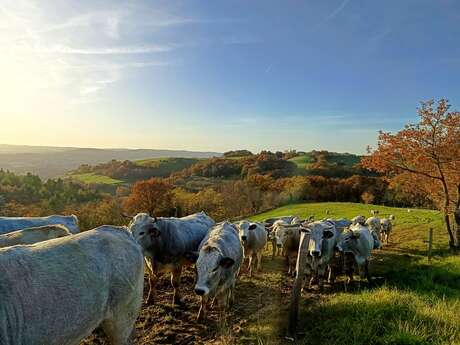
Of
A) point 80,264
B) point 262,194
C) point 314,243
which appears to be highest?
point 80,264

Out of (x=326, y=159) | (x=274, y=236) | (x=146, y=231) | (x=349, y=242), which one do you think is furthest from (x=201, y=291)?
(x=326, y=159)

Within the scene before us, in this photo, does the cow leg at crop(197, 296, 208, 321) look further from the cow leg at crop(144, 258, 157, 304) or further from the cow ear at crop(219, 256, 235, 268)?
the cow leg at crop(144, 258, 157, 304)

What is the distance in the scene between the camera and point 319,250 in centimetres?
1093

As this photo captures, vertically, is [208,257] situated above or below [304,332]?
above

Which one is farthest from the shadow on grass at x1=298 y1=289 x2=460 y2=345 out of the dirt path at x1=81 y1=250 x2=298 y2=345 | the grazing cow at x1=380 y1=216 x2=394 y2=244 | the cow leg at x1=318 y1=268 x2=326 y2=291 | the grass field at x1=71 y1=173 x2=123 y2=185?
the grass field at x1=71 y1=173 x2=123 y2=185

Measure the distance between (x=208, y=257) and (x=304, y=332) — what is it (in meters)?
2.43

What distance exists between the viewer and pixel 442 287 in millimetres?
9977

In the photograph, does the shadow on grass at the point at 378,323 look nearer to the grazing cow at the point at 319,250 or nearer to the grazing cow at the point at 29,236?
the grazing cow at the point at 319,250

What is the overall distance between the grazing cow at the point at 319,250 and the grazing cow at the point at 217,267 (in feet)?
8.98

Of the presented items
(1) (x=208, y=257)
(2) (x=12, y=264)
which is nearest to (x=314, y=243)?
(1) (x=208, y=257)

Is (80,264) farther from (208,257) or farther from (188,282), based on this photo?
(188,282)

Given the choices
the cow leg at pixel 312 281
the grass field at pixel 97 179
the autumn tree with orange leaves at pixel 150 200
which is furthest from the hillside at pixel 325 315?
the grass field at pixel 97 179

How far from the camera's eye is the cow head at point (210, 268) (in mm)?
7438

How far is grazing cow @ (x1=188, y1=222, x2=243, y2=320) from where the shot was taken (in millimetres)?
7520
